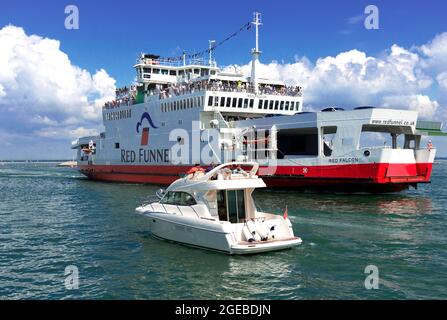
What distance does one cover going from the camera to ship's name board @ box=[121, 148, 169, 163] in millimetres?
43469

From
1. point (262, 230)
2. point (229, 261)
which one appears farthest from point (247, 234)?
point (229, 261)

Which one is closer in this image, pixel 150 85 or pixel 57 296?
pixel 57 296

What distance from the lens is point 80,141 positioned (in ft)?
201

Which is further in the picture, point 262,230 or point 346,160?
point 346,160

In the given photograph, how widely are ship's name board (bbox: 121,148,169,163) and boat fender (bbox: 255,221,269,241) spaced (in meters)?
29.5

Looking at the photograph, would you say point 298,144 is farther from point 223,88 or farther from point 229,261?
point 229,261

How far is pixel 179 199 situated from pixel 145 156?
3165 cm

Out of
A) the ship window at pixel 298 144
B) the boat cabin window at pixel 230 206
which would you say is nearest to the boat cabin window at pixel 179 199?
the boat cabin window at pixel 230 206

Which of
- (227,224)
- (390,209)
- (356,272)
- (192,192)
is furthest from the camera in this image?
(390,209)

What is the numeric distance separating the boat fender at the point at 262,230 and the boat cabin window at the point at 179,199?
2423 mm

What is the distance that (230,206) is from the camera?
1532 centimetres
